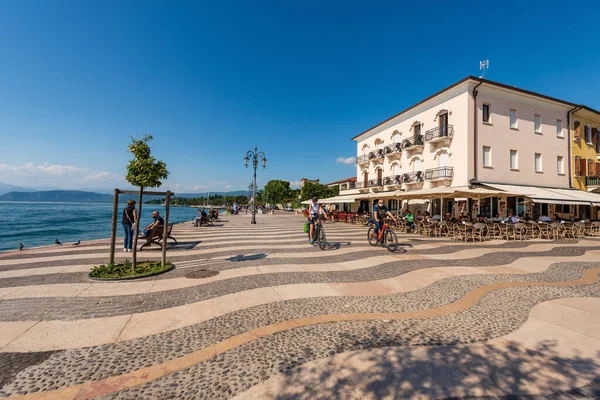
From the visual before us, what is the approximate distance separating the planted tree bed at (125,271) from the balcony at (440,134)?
68.7 ft

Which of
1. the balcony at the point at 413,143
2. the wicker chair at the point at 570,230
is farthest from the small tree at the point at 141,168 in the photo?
the balcony at the point at 413,143

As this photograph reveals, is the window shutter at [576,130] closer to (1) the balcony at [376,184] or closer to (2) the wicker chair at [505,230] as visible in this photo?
(1) the balcony at [376,184]

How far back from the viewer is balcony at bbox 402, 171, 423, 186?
885 inches

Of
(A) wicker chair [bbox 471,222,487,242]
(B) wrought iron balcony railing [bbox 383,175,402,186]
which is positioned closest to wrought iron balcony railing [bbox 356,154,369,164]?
(B) wrought iron balcony railing [bbox 383,175,402,186]

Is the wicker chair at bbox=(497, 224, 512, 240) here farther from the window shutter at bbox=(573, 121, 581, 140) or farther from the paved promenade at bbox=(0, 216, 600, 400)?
the window shutter at bbox=(573, 121, 581, 140)

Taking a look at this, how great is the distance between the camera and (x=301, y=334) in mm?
3324

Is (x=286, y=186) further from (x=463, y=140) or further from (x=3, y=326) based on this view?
(x=3, y=326)

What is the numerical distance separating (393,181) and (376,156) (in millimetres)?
4529

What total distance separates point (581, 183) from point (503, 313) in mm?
29141

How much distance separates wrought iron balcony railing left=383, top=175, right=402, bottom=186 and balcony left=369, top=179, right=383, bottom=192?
3.07ft

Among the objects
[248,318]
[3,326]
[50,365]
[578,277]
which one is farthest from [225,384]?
[578,277]

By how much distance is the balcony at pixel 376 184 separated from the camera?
1100 inches

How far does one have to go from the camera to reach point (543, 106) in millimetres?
21547

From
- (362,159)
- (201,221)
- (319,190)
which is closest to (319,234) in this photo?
(201,221)
